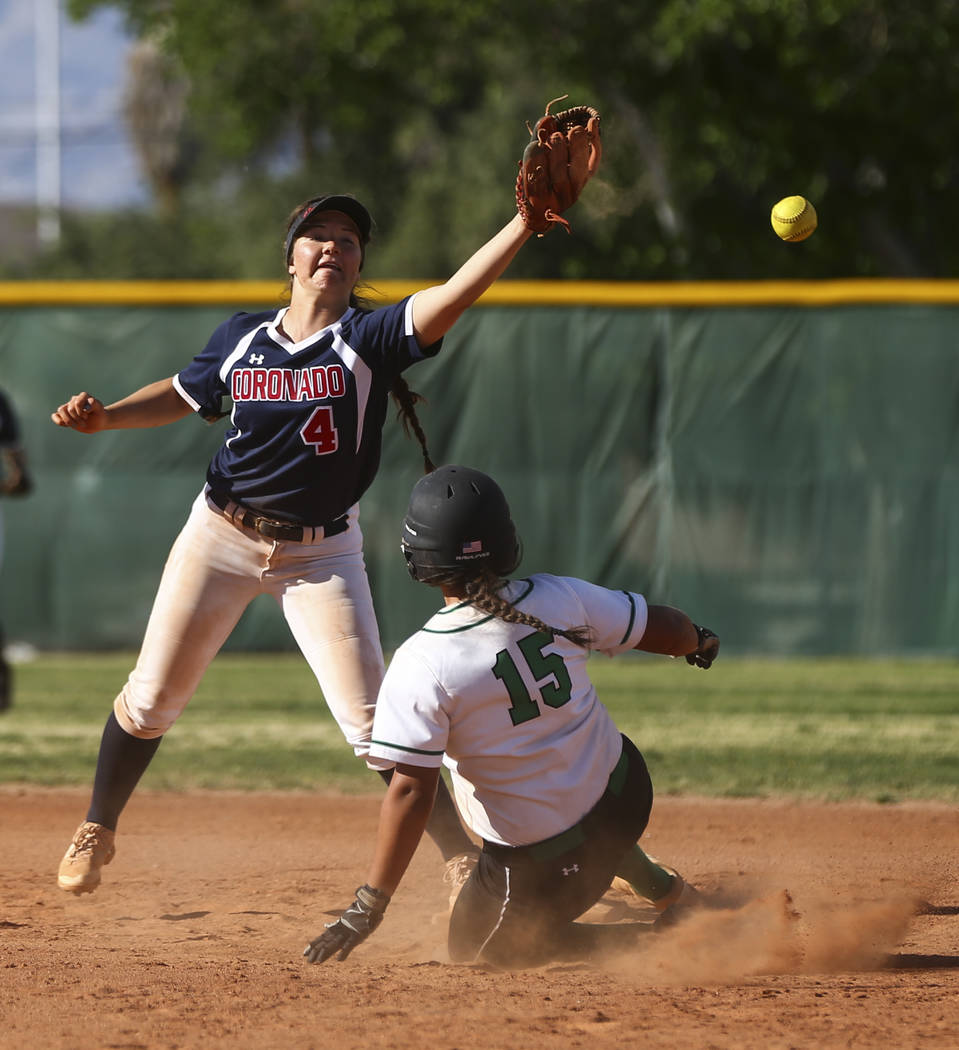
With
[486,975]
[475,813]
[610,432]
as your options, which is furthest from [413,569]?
[610,432]

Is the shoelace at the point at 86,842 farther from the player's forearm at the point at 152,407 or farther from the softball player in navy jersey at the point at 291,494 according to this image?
the player's forearm at the point at 152,407

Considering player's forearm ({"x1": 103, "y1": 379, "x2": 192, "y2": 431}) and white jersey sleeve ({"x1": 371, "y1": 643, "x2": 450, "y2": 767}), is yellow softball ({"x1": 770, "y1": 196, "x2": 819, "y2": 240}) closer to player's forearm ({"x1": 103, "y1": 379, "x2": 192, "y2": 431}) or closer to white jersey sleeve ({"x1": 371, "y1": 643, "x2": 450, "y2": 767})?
player's forearm ({"x1": 103, "y1": 379, "x2": 192, "y2": 431})

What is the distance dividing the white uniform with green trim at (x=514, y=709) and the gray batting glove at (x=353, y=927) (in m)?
0.31

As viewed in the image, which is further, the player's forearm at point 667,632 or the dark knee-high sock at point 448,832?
the dark knee-high sock at point 448,832

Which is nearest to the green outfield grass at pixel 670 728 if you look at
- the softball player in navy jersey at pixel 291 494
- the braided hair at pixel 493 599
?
the softball player in navy jersey at pixel 291 494

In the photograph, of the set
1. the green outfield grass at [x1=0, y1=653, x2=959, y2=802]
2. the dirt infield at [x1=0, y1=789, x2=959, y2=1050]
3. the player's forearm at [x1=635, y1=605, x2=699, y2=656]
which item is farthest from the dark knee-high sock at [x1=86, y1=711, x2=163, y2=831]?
the green outfield grass at [x1=0, y1=653, x2=959, y2=802]

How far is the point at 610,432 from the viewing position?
9922 millimetres

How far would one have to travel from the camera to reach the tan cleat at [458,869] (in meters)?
3.96

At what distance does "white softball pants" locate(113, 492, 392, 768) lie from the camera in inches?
156

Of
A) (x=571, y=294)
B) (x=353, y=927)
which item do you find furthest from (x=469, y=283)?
(x=571, y=294)

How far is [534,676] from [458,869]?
1006mm

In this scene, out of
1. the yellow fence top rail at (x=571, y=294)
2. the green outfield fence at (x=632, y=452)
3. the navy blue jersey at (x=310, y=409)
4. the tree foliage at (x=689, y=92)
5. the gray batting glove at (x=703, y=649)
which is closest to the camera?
the gray batting glove at (x=703, y=649)

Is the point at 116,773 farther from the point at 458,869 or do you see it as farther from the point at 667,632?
the point at 667,632

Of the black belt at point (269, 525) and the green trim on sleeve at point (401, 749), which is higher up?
the black belt at point (269, 525)
